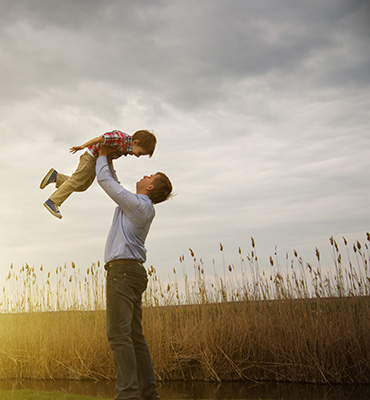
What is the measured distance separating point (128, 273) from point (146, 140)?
100cm

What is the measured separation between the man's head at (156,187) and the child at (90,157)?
248 mm

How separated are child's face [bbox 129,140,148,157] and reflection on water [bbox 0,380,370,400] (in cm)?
301

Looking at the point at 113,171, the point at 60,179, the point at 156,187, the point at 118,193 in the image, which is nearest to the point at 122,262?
the point at 118,193

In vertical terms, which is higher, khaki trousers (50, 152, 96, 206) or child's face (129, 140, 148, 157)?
child's face (129, 140, 148, 157)

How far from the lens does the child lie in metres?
2.96

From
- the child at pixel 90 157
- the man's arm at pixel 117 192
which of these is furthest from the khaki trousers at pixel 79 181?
the man's arm at pixel 117 192

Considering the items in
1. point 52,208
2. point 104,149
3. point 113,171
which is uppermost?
point 104,149

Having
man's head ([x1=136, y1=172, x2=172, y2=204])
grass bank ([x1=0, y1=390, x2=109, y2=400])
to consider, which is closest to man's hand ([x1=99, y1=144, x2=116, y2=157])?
man's head ([x1=136, y1=172, x2=172, y2=204])

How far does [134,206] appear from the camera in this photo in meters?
2.69

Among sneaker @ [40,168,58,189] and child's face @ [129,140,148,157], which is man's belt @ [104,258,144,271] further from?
sneaker @ [40,168,58,189]

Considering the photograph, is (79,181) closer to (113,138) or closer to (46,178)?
(46,178)

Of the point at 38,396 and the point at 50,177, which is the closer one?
the point at 50,177

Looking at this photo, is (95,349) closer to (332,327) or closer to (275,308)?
(275,308)

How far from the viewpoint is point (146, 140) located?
121 inches
